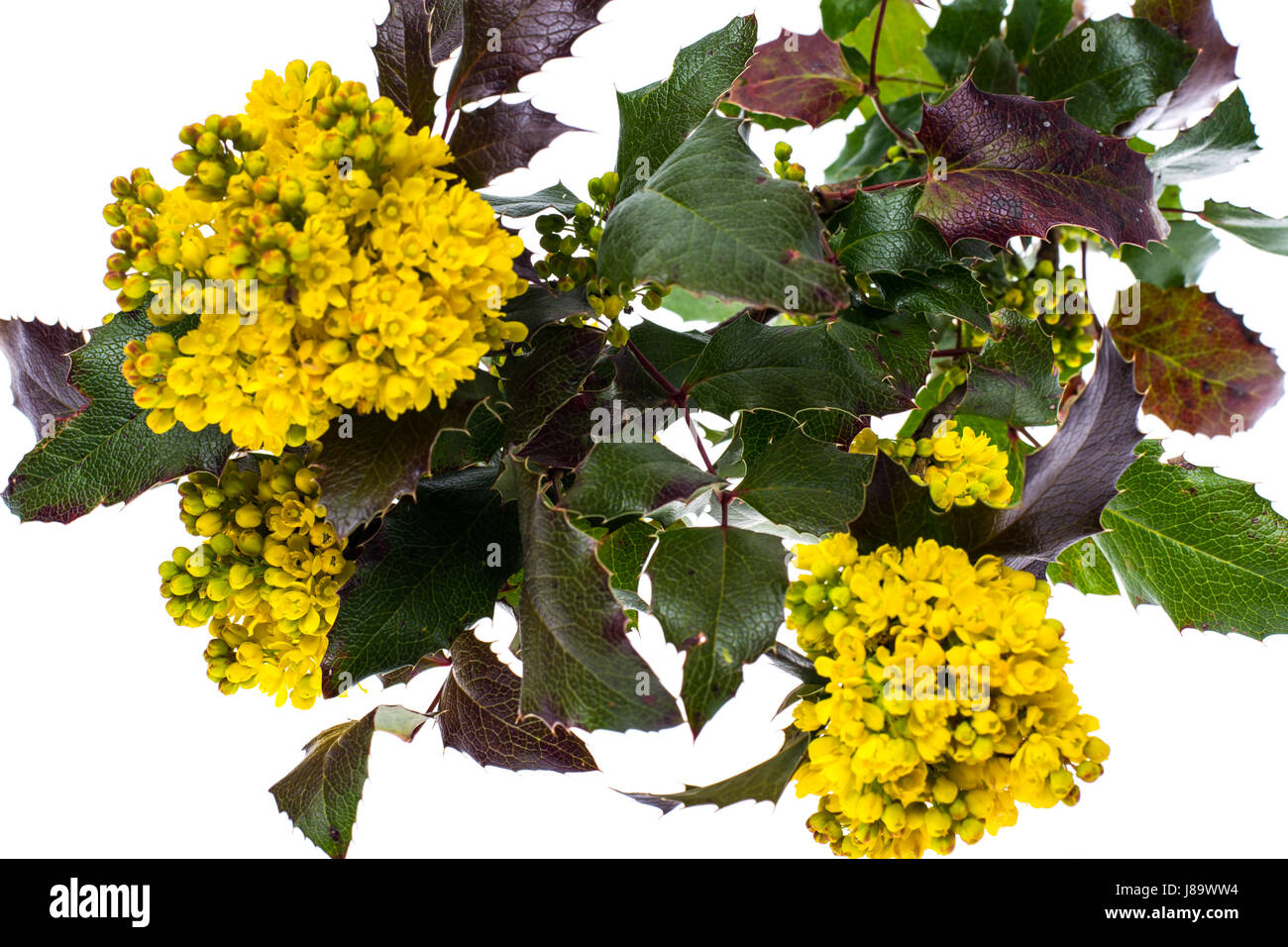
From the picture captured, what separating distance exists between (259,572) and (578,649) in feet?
0.89

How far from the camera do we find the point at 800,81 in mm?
1182

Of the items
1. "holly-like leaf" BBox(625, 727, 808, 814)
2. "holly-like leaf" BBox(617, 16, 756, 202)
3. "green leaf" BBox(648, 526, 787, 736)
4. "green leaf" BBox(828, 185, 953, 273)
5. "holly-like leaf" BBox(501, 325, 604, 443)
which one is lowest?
"holly-like leaf" BBox(625, 727, 808, 814)

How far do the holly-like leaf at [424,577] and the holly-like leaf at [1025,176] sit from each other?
428 millimetres

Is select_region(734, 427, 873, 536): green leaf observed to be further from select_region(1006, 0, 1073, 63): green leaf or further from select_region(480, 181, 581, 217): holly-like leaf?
select_region(1006, 0, 1073, 63): green leaf

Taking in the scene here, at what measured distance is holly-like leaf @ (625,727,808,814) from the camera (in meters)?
0.84

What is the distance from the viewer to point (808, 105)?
1188 mm

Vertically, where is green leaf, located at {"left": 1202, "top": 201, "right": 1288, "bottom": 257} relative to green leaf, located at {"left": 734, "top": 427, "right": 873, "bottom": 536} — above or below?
above

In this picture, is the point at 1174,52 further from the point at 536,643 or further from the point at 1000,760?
the point at 536,643

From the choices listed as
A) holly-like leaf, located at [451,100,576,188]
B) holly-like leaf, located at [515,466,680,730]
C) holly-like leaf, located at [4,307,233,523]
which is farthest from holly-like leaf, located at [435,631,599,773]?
holly-like leaf, located at [451,100,576,188]

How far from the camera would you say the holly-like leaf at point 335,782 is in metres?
0.91

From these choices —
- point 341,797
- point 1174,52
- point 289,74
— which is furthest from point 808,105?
point 341,797

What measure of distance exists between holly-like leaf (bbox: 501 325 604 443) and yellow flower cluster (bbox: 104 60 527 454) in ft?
0.21

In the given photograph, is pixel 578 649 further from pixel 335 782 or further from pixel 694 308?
pixel 694 308

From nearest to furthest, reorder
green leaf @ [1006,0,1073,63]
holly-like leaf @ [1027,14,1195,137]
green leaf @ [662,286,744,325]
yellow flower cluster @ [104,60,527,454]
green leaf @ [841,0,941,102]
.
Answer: yellow flower cluster @ [104,60,527,454]
holly-like leaf @ [1027,14,1195,137]
green leaf @ [1006,0,1073,63]
green leaf @ [841,0,941,102]
green leaf @ [662,286,744,325]
